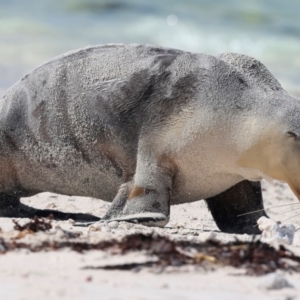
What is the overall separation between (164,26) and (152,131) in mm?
19416

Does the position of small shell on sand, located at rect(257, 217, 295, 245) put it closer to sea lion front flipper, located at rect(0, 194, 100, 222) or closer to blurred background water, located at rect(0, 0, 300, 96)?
sea lion front flipper, located at rect(0, 194, 100, 222)

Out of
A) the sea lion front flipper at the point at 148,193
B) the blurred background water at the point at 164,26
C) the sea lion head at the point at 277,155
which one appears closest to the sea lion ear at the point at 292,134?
the sea lion head at the point at 277,155

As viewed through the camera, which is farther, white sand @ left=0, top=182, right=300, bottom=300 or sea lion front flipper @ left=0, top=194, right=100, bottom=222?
sea lion front flipper @ left=0, top=194, right=100, bottom=222

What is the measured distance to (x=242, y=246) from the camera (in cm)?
450

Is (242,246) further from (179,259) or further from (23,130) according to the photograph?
(23,130)

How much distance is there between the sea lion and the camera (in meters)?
6.32

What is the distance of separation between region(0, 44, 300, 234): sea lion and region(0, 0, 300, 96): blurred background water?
41.6 ft

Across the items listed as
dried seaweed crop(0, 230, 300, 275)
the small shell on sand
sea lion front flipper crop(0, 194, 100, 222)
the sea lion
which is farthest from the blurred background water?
dried seaweed crop(0, 230, 300, 275)

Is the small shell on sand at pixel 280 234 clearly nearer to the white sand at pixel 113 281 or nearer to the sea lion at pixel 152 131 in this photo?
the sea lion at pixel 152 131

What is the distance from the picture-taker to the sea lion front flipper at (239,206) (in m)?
7.01

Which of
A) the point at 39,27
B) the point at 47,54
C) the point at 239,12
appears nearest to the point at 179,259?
the point at 47,54

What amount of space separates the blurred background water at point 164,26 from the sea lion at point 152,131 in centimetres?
1269

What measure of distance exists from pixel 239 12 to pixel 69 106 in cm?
2063

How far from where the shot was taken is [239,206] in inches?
277
